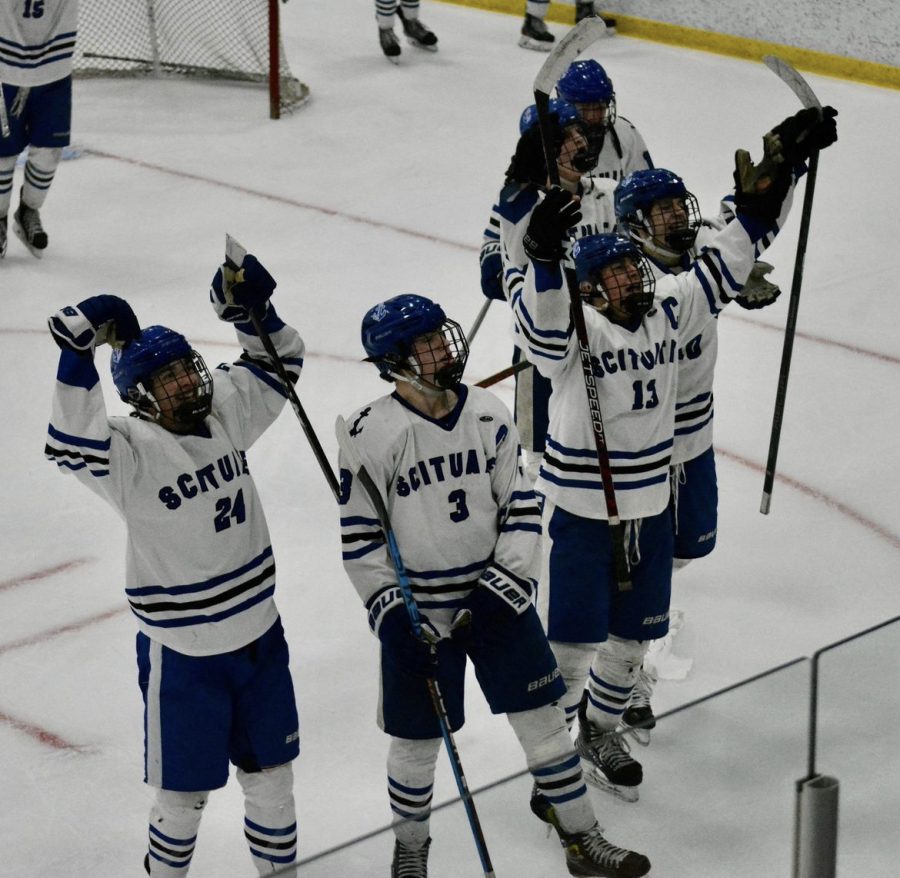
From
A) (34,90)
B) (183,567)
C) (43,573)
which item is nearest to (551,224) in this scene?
(183,567)

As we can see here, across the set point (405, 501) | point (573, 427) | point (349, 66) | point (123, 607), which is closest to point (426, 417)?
point (405, 501)

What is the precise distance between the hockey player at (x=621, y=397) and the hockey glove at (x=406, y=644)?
1.45 ft

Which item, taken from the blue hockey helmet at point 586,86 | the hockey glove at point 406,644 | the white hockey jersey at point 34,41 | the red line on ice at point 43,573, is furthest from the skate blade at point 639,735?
the white hockey jersey at point 34,41

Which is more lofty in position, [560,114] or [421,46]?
[560,114]

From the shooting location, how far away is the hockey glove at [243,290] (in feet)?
10.7

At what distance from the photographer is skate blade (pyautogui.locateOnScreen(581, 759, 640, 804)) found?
2.49 meters

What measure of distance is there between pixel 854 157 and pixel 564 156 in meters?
3.94

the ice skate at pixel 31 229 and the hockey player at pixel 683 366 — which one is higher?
the hockey player at pixel 683 366

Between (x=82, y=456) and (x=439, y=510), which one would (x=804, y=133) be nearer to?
(x=439, y=510)

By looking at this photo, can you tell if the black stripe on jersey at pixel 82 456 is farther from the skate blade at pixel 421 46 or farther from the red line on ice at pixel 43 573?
the skate blade at pixel 421 46

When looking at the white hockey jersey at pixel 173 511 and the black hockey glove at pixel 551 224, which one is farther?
the black hockey glove at pixel 551 224

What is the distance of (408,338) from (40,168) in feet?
12.9

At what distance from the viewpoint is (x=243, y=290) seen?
325 centimetres

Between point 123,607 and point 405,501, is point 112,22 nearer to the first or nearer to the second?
point 123,607
